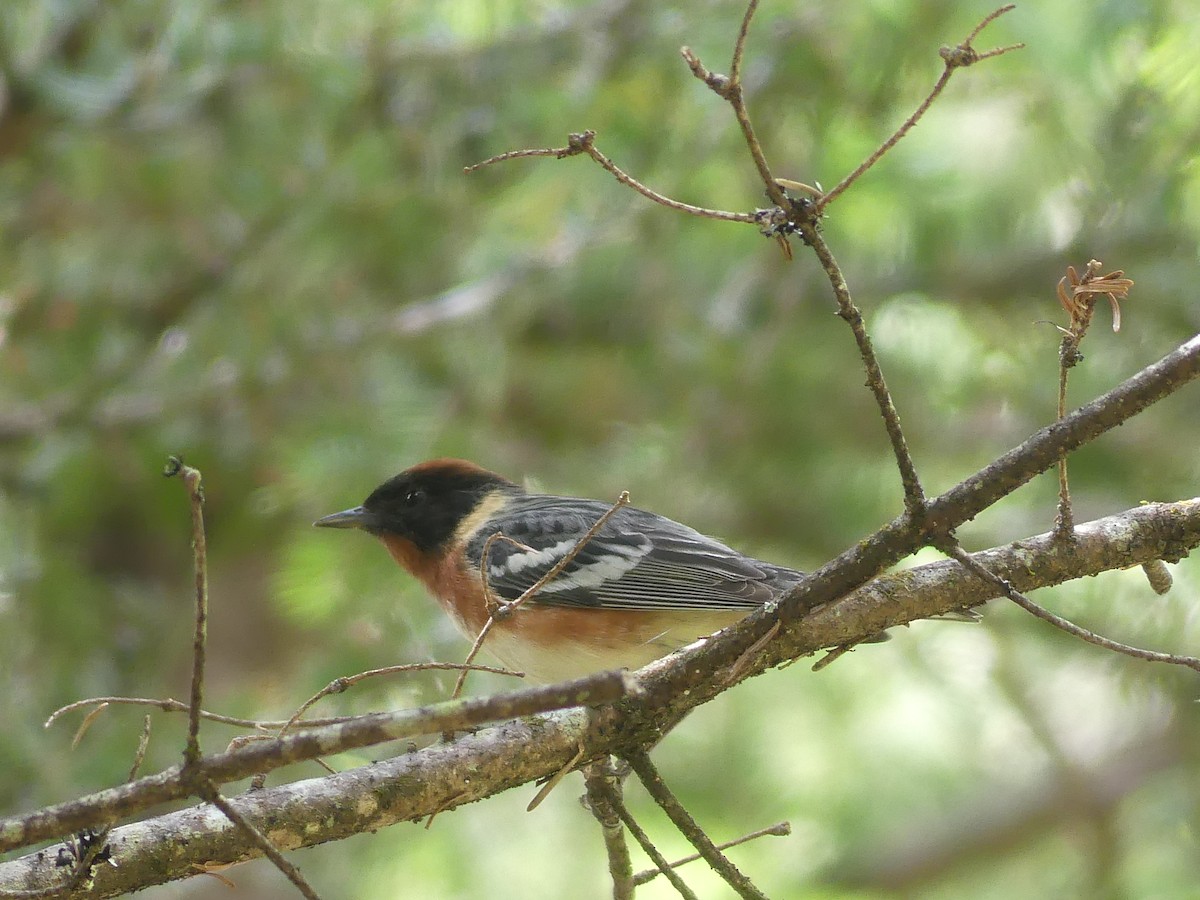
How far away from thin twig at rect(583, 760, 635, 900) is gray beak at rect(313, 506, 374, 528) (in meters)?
1.81

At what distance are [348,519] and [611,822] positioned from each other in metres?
1.95

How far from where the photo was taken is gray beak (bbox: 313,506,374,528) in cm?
405

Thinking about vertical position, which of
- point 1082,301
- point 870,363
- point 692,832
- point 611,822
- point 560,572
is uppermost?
point 560,572

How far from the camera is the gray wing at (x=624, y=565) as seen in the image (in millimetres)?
3678

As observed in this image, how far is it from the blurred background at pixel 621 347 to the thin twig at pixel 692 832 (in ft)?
4.59

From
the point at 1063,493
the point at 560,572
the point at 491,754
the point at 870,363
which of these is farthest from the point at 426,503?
the point at 870,363

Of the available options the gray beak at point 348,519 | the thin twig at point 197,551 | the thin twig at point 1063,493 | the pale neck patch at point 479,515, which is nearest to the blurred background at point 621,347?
the gray beak at point 348,519

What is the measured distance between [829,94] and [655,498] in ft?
5.22

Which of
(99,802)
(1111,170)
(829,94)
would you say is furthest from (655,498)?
(99,802)

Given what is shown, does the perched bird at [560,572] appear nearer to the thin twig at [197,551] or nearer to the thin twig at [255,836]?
the thin twig at [255,836]

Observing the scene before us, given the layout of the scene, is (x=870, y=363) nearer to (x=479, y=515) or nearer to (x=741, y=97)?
(x=741, y=97)

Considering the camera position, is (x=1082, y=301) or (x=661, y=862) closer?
(x=1082, y=301)

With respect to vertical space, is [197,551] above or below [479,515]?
below

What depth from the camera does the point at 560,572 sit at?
3820 mm
